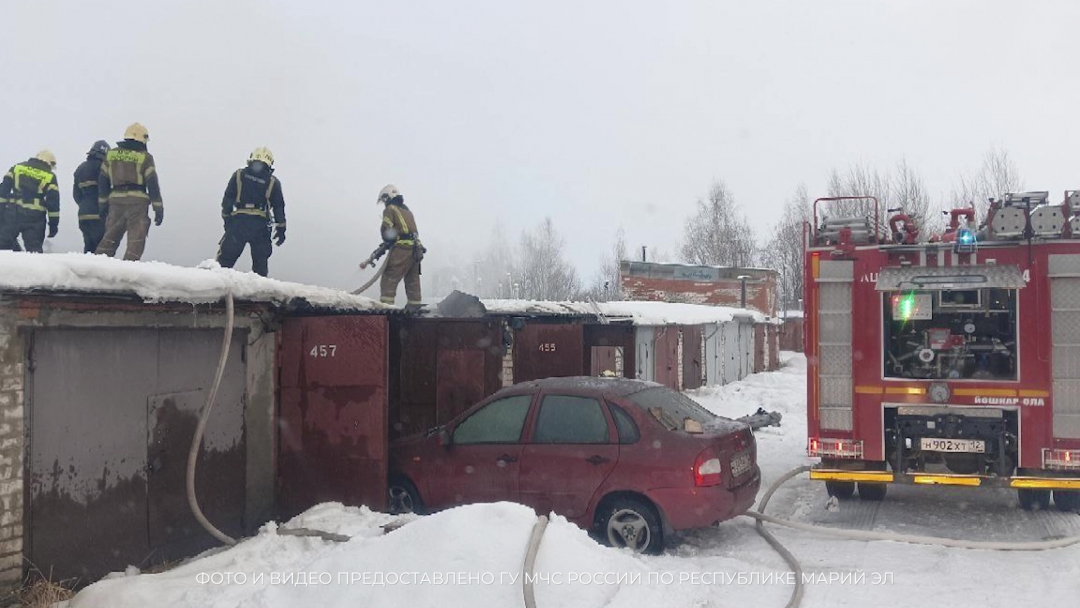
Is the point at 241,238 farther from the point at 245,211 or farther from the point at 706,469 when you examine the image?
the point at 706,469

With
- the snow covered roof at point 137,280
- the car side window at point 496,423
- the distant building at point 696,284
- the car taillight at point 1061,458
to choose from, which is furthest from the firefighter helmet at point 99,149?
the distant building at point 696,284

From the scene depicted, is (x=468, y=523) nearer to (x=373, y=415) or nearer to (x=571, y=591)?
(x=571, y=591)

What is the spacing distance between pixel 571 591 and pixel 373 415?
3.81m

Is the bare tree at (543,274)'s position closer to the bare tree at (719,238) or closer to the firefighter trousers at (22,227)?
the bare tree at (719,238)

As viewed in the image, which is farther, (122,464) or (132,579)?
(122,464)

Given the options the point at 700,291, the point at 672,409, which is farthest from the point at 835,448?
the point at 700,291

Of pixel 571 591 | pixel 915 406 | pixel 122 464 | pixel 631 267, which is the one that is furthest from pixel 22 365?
pixel 631 267

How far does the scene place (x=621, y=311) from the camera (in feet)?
55.2

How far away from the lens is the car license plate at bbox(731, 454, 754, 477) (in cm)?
712

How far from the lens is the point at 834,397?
8.20 m

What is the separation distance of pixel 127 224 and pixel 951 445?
8.57m

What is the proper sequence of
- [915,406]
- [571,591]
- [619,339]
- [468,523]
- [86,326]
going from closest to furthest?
1. [571,591]
2. [468,523]
3. [86,326]
4. [915,406]
5. [619,339]

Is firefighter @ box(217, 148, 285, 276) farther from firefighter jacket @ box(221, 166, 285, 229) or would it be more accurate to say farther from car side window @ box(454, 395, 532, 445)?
car side window @ box(454, 395, 532, 445)

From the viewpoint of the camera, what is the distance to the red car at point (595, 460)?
6828 mm
